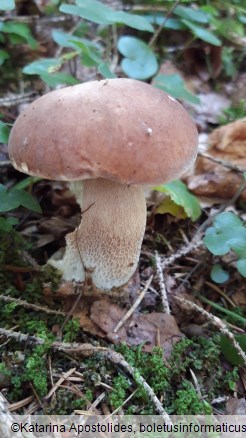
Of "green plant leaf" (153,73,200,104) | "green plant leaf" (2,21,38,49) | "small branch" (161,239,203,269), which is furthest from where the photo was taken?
"green plant leaf" (2,21,38,49)

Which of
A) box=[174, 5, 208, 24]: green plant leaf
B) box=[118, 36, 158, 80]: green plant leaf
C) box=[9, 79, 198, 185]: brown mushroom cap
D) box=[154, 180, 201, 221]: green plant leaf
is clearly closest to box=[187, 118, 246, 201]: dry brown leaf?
box=[154, 180, 201, 221]: green plant leaf

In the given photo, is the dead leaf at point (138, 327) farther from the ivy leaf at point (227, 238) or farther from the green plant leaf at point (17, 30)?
the green plant leaf at point (17, 30)

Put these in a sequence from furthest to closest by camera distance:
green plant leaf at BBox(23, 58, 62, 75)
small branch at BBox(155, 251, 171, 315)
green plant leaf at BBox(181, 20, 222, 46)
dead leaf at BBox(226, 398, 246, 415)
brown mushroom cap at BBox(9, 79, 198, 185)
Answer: green plant leaf at BBox(181, 20, 222, 46) < green plant leaf at BBox(23, 58, 62, 75) < small branch at BBox(155, 251, 171, 315) < dead leaf at BBox(226, 398, 246, 415) < brown mushroom cap at BBox(9, 79, 198, 185)

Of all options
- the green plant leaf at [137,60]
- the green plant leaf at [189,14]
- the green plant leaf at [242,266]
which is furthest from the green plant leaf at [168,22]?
the green plant leaf at [242,266]

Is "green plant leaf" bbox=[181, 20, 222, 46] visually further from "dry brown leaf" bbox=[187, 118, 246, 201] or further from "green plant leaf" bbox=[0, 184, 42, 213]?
"green plant leaf" bbox=[0, 184, 42, 213]

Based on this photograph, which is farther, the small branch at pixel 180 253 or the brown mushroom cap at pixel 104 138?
the small branch at pixel 180 253

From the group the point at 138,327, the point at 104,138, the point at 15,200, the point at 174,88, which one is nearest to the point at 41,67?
the point at 174,88

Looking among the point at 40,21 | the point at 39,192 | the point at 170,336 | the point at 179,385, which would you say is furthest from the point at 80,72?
the point at 179,385

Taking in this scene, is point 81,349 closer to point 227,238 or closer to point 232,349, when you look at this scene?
point 232,349
